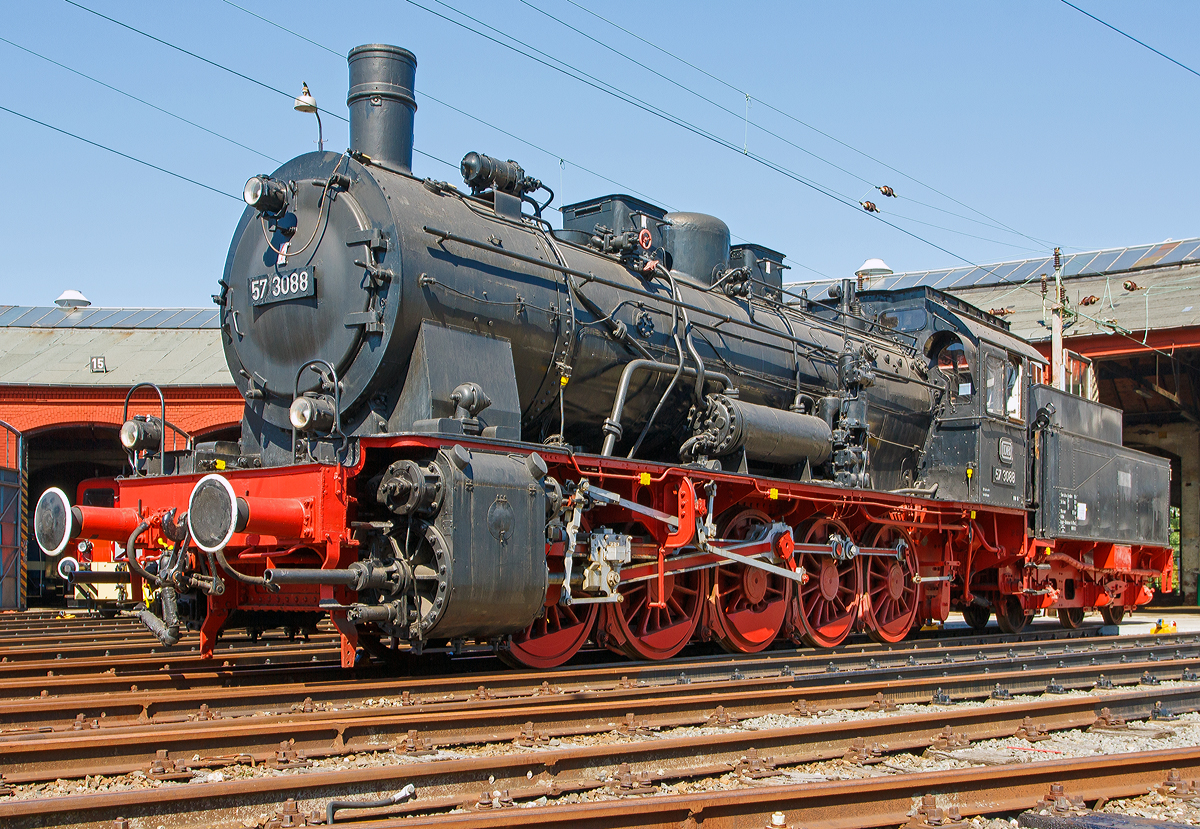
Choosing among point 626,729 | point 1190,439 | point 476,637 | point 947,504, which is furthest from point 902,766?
point 1190,439

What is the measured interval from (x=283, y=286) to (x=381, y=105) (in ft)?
5.17

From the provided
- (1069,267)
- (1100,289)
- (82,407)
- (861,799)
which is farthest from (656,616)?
(1069,267)

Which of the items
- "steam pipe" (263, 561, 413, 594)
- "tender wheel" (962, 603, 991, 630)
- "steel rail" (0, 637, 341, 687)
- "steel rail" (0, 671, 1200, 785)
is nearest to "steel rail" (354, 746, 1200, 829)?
"steel rail" (0, 671, 1200, 785)

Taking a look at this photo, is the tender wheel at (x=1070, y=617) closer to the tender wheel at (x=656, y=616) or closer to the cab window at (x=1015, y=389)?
the cab window at (x=1015, y=389)

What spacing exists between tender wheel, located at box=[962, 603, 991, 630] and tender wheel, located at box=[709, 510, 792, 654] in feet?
17.5

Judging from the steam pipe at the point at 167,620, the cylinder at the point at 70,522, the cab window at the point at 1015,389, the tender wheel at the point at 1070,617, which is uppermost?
the cab window at the point at 1015,389

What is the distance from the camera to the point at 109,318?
26688 mm

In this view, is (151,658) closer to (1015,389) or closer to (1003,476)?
(1003,476)

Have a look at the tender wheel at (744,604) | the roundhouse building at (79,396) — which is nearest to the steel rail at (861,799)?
the tender wheel at (744,604)

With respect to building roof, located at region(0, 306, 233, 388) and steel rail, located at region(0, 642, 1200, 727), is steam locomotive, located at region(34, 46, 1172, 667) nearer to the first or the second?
steel rail, located at region(0, 642, 1200, 727)

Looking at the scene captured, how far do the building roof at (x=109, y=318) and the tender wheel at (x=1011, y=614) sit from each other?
1822 centimetres

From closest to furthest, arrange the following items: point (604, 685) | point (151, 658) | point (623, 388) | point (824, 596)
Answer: point (604, 685)
point (623, 388)
point (151, 658)
point (824, 596)

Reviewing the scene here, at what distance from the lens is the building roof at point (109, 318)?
2488 centimetres

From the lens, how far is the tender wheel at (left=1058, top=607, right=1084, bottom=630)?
1484 cm
